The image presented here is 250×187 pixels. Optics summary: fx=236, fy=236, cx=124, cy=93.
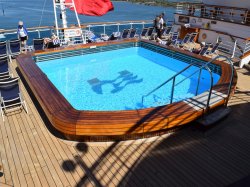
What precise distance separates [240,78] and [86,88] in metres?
4.96

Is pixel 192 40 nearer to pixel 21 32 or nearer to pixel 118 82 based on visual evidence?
pixel 118 82

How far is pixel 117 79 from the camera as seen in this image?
27.6ft

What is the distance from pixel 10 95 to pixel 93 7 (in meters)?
7.34

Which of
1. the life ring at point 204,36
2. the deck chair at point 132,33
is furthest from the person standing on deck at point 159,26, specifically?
the life ring at point 204,36

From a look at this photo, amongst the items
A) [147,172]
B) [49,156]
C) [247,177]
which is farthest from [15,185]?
[247,177]

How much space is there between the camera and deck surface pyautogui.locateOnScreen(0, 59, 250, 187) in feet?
11.7

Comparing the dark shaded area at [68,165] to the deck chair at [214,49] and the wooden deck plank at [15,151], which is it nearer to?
the wooden deck plank at [15,151]

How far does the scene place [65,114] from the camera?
462 centimetres

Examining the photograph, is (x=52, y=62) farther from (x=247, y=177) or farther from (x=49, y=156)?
(x=247, y=177)

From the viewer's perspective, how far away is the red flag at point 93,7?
11172 mm

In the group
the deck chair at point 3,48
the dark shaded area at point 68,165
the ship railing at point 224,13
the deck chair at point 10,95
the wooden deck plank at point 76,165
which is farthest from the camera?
the ship railing at point 224,13

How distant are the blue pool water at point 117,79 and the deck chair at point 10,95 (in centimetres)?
173

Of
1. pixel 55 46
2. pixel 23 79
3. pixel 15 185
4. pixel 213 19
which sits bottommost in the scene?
pixel 15 185

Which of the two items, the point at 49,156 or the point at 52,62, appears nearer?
the point at 49,156
